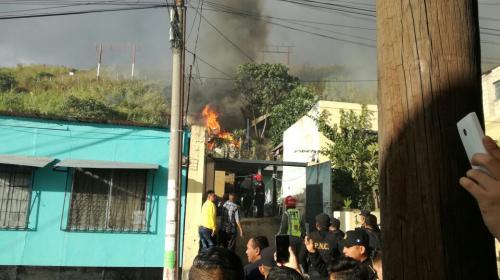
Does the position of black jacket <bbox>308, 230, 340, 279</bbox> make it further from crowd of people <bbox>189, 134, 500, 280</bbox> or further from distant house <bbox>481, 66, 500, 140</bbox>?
distant house <bbox>481, 66, 500, 140</bbox>

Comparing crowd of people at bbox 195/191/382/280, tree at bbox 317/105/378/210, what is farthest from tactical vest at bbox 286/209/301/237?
tree at bbox 317/105/378/210

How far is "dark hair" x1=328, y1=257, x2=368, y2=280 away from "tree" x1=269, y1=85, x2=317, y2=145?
23.4 meters

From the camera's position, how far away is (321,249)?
211 inches

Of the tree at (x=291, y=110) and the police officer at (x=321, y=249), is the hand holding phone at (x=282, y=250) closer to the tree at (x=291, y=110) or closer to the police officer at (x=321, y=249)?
the police officer at (x=321, y=249)

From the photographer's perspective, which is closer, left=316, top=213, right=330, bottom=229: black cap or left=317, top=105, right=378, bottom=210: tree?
left=316, top=213, right=330, bottom=229: black cap

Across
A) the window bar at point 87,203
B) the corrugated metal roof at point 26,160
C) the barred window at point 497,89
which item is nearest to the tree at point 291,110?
the barred window at point 497,89

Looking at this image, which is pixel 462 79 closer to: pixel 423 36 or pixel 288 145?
pixel 423 36

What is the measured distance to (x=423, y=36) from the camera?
134 centimetres

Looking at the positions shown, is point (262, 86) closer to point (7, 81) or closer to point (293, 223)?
point (7, 81)

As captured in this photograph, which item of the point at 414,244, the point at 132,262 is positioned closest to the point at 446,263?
the point at 414,244

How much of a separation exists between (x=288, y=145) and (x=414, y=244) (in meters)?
19.8

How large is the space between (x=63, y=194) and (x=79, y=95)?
3484 centimetres

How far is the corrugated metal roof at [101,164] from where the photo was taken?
32.5 ft

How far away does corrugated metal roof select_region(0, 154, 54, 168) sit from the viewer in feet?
31.5
